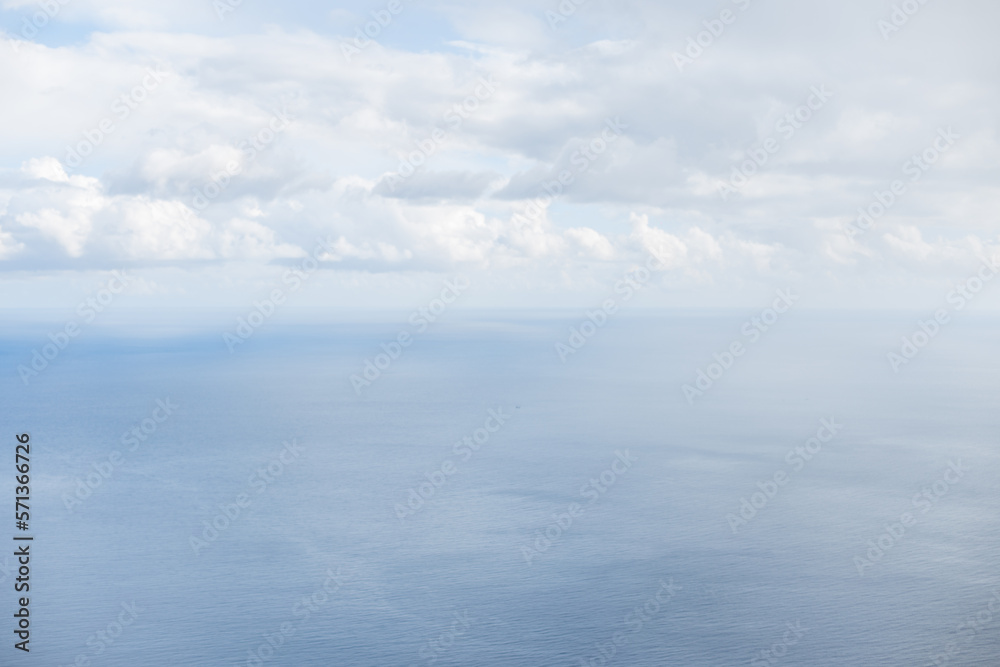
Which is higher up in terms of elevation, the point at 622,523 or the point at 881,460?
the point at 881,460

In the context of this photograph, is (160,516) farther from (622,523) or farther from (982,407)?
(982,407)

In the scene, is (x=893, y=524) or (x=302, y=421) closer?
(x=893, y=524)

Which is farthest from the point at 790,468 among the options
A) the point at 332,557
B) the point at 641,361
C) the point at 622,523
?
the point at 641,361

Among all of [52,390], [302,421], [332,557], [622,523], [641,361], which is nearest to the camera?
[332,557]

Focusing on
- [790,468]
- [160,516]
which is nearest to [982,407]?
[790,468]

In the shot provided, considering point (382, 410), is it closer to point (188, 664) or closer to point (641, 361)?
point (188, 664)

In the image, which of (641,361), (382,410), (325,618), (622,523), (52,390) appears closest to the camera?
(325,618)

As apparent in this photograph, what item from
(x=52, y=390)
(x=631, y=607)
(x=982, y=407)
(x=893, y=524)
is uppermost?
(x=52, y=390)

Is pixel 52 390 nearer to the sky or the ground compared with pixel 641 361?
nearer to the ground

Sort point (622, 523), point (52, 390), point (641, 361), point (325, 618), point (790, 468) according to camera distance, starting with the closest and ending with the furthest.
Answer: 1. point (325, 618)
2. point (622, 523)
3. point (790, 468)
4. point (52, 390)
5. point (641, 361)
